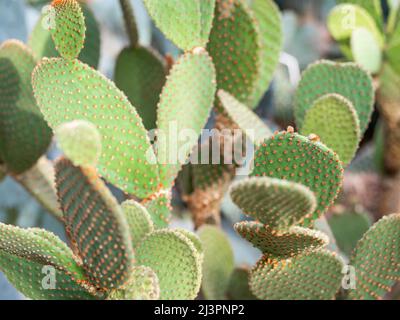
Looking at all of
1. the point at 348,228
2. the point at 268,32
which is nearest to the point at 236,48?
the point at 268,32

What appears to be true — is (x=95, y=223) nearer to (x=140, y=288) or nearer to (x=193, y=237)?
(x=140, y=288)

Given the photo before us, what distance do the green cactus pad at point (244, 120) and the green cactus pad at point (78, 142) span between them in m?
0.40

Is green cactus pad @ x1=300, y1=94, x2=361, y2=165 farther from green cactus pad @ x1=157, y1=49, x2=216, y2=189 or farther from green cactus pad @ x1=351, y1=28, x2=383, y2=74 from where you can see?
green cactus pad @ x1=351, y1=28, x2=383, y2=74

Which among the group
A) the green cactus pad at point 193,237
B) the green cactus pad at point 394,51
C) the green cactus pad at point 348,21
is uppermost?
the green cactus pad at point 348,21

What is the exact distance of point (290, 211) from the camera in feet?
2.47

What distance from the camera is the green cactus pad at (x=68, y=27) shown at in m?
0.82

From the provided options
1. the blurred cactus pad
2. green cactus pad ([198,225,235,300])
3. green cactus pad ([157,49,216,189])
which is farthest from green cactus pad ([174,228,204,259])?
green cactus pad ([198,225,235,300])

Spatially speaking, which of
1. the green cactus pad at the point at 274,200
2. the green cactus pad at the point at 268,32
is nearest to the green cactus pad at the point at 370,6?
the green cactus pad at the point at 268,32

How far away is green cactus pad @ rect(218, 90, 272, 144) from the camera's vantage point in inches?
40.2

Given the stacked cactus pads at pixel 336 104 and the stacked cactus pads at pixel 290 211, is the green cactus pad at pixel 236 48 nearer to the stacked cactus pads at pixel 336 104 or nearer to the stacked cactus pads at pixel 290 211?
the stacked cactus pads at pixel 336 104

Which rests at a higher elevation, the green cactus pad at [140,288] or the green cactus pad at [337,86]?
the green cactus pad at [337,86]

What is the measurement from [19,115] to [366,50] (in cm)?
81
